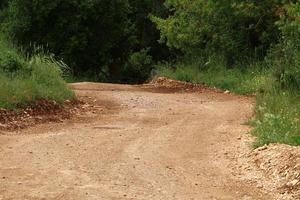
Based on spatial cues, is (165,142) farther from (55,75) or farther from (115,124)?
(55,75)

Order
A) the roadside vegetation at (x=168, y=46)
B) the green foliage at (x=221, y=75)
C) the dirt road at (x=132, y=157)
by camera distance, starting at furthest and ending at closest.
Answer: the green foliage at (x=221, y=75)
the roadside vegetation at (x=168, y=46)
the dirt road at (x=132, y=157)

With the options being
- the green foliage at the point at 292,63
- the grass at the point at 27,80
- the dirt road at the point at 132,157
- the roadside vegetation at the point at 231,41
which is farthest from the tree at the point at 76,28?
the green foliage at the point at 292,63

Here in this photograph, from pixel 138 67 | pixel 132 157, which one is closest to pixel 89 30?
pixel 138 67

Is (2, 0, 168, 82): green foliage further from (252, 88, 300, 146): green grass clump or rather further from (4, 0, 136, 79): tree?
(252, 88, 300, 146): green grass clump

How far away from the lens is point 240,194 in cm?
623

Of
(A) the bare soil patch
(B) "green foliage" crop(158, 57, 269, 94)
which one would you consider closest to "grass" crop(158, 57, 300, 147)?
Answer: (B) "green foliage" crop(158, 57, 269, 94)

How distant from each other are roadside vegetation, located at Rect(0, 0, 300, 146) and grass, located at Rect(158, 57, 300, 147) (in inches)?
0.9

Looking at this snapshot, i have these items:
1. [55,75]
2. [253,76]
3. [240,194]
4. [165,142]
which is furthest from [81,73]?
[240,194]

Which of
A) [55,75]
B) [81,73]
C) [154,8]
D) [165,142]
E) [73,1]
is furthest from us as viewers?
[154,8]

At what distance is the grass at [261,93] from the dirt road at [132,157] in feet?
1.31

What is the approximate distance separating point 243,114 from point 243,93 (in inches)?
183

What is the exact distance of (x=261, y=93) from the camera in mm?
12523

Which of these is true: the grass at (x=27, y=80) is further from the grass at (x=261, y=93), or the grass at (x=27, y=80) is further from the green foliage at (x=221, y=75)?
the green foliage at (x=221, y=75)

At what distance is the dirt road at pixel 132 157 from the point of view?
614 centimetres
